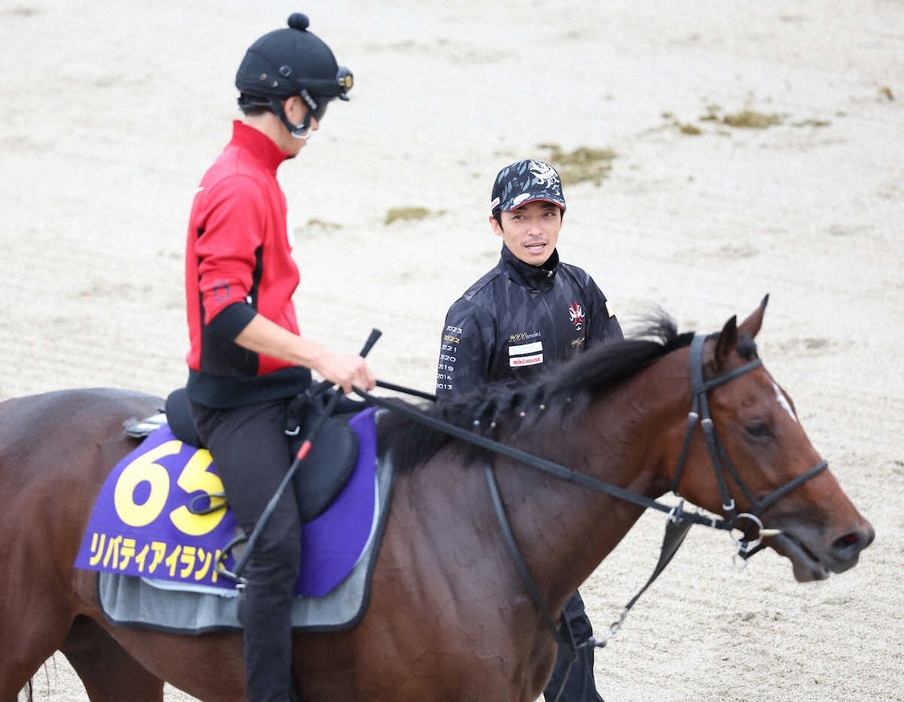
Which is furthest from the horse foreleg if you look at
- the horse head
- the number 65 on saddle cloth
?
the horse head

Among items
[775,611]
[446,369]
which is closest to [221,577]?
[446,369]

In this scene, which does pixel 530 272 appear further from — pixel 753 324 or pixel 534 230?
pixel 753 324

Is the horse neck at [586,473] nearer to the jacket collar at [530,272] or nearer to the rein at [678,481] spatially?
the rein at [678,481]

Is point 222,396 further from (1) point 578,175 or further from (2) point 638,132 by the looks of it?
(2) point 638,132

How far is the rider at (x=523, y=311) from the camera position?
3895 mm

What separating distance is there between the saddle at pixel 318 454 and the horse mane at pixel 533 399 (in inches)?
5.2

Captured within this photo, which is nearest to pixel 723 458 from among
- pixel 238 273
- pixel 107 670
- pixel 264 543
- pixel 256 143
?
pixel 264 543

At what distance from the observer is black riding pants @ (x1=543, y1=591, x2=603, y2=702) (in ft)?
13.4

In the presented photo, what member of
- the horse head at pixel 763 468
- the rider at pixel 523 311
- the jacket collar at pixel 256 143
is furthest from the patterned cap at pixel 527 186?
the horse head at pixel 763 468

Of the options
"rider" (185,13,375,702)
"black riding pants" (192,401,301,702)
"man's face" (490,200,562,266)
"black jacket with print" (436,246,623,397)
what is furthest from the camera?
"man's face" (490,200,562,266)

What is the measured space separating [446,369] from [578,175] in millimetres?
7227

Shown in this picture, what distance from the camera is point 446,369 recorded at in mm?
3883

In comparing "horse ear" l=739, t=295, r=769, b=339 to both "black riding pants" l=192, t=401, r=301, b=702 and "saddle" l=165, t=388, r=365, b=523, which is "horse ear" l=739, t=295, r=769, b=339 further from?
"black riding pants" l=192, t=401, r=301, b=702

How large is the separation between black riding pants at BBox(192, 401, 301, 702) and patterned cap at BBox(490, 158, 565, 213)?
1.21 m
